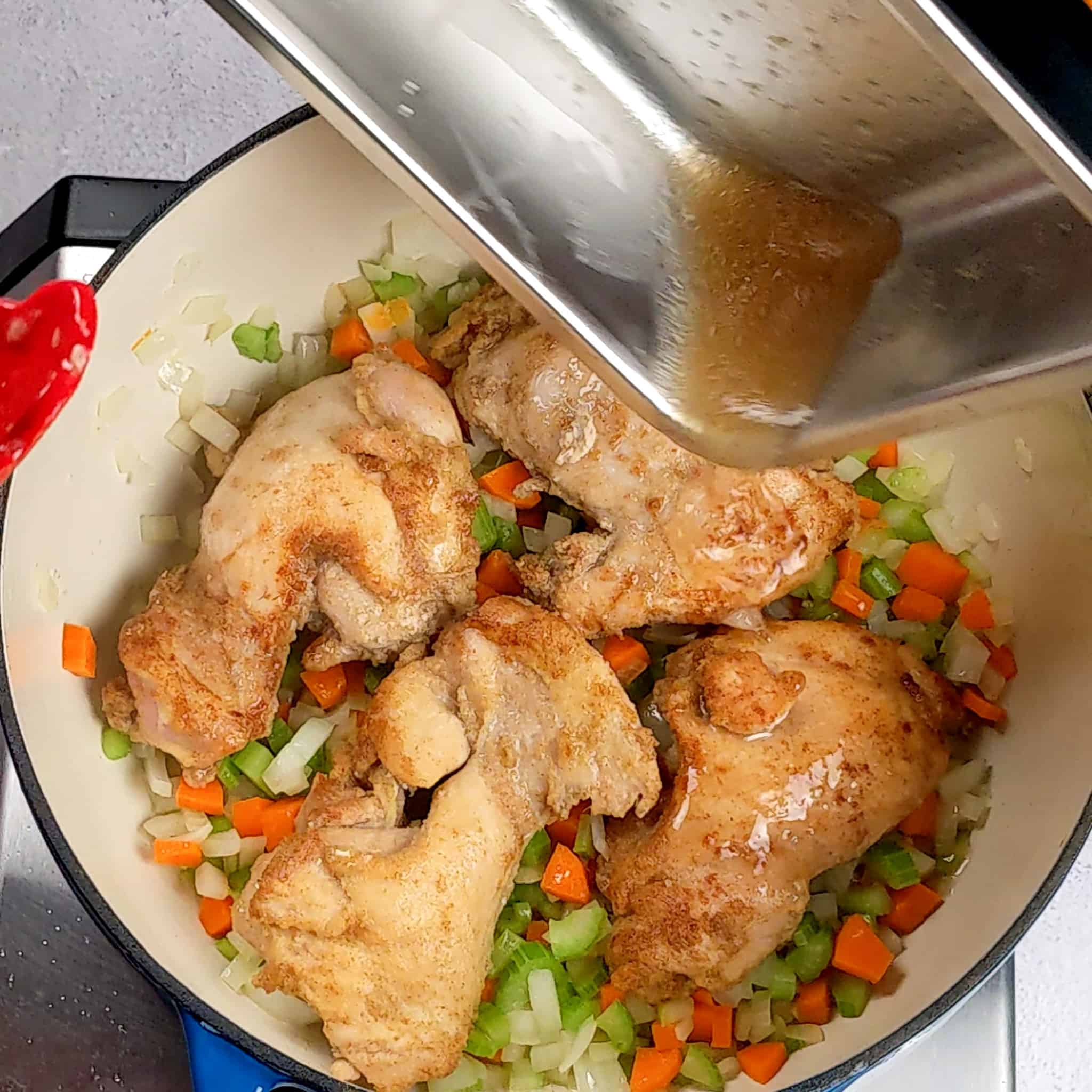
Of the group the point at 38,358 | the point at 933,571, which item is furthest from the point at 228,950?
the point at 933,571

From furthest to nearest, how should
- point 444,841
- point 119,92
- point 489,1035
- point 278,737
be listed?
1. point 119,92
2. point 278,737
3. point 489,1035
4. point 444,841

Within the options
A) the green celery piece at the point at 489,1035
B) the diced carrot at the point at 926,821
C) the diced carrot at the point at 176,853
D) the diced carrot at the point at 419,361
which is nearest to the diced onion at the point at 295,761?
the diced carrot at the point at 176,853

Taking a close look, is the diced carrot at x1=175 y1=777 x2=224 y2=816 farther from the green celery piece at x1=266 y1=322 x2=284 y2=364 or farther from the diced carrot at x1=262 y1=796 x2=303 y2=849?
the green celery piece at x1=266 y1=322 x2=284 y2=364

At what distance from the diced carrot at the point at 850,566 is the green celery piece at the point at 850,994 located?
1.46 ft

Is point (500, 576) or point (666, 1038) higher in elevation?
point (500, 576)

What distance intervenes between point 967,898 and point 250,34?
106 cm

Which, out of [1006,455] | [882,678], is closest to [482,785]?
[882,678]

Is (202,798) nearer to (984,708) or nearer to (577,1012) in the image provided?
→ (577,1012)

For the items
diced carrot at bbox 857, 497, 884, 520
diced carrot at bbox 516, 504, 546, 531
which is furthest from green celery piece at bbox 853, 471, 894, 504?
diced carrot at bbox 516, 504, 546, 531

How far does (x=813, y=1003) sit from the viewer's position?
1.34 m

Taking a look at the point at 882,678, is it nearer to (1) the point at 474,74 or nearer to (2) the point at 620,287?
(2) the point at 620,287

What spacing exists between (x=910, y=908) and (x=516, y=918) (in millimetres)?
433

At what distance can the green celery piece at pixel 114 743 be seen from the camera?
140 cm

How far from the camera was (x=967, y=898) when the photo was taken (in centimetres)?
129
